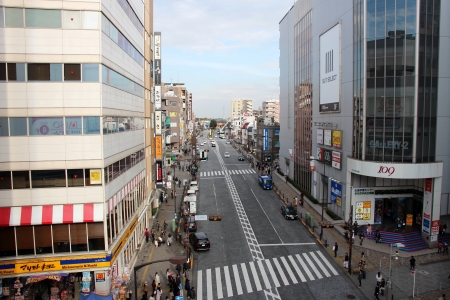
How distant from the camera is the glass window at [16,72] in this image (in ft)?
71.2

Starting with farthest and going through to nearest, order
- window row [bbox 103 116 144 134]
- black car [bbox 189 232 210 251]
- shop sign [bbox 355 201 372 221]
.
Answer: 1. shop sign [bbox 355 201 372 221]
2. black car [bbox 189 232 210 251]
3. window row [bbox 103 116 144 134]

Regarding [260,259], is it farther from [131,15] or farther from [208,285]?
[131,15]

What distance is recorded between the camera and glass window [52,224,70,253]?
22.8 m

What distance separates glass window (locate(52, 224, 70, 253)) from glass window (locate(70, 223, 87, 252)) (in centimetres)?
29

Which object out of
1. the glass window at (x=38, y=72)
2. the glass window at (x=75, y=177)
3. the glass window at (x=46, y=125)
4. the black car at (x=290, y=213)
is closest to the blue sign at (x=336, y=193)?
the black car at (x=290, y=213)

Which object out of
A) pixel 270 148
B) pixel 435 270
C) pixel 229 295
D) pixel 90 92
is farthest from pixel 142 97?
pixel 270 148

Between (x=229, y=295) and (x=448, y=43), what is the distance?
3278cm

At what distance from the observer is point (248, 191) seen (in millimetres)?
63094

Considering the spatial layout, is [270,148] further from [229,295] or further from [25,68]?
[25,68]

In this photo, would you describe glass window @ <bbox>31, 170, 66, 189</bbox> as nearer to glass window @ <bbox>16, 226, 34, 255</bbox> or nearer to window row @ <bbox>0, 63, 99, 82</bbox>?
glass window @ <bbox>16, 226, 34, 255</bbox>

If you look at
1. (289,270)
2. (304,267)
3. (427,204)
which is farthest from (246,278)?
(427,204)

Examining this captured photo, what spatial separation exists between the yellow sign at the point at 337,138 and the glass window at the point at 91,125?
3048cm

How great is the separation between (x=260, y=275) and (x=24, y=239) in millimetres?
17768

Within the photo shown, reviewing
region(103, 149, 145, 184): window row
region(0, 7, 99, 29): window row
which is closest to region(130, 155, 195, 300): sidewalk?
region(103, 149, 145, 184): window row
